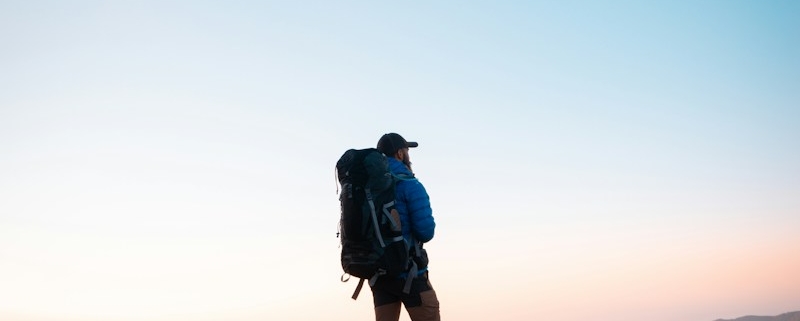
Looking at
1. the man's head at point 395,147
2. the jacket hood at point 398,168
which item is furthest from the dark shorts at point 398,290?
the man's head at point 395,147

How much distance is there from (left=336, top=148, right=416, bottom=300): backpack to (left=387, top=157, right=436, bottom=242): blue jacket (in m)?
0.06

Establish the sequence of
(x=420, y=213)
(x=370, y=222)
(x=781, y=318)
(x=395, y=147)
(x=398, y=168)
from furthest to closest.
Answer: (x=781, y=318) → (x=395, y=147) → (x=398, y=168) → (x=370, y=222) → (x=420, y=213)

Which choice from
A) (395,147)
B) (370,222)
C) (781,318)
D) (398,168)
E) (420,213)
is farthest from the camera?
(781,318)

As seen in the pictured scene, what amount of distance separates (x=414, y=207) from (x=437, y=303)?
0.82 metres

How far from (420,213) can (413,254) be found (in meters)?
0.37

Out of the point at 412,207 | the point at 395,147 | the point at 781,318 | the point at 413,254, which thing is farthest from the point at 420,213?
the point at 781,318

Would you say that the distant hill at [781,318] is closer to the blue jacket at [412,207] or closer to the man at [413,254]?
the man at [413,254]

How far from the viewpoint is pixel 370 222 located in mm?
5984

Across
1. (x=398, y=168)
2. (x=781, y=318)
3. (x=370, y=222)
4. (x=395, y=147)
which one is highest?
(x=781, y=318)

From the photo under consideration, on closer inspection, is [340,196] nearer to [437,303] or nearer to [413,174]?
[413,174]

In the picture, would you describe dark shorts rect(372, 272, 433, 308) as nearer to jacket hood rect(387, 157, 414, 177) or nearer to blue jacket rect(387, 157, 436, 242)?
blue jacket rect(387, 157, 436, 242)

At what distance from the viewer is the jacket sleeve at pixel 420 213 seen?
19.2ft

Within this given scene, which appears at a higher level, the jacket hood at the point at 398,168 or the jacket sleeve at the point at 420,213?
the jacket hood at the point at 398,168

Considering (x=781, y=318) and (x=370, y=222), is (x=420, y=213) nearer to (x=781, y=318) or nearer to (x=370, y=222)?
(x=370, y=222)
